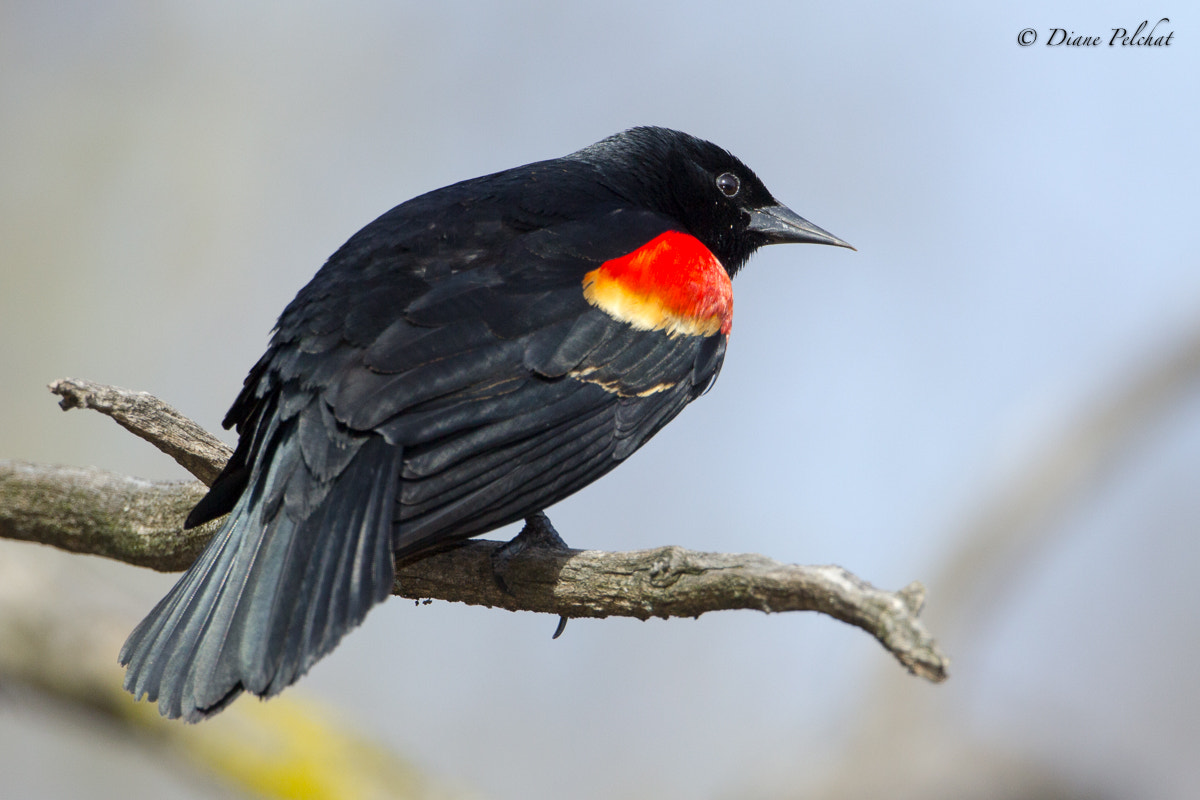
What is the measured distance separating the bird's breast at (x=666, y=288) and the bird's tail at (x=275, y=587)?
0.93 metres

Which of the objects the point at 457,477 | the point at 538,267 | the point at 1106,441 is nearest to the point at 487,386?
the point at 457,477

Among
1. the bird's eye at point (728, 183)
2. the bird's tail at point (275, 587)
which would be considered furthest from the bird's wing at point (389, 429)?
the bird's eye at point (728, 183)

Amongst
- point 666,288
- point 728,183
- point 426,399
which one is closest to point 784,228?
point 728,183

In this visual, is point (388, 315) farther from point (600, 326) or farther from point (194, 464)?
point (194, 464)

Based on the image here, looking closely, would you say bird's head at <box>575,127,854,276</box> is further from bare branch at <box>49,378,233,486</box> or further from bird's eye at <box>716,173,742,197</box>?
bare branch at <box>49,378,233,486</box>

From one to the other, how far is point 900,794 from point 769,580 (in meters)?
3.25

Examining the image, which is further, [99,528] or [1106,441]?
[1106,441]

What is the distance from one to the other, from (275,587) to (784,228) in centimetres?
269

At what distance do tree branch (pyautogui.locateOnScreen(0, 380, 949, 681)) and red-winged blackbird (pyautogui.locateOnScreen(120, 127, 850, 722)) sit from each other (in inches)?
8.6

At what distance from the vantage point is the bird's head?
410 centimetres

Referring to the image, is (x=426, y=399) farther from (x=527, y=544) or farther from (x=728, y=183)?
(x=728, y=183)

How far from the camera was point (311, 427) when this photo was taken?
8.58ft

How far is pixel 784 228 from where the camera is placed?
14.0 feet

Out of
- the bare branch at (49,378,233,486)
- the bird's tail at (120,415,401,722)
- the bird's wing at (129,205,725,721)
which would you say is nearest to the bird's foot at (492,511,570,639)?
the bird's wing at (129,205,725,721)
